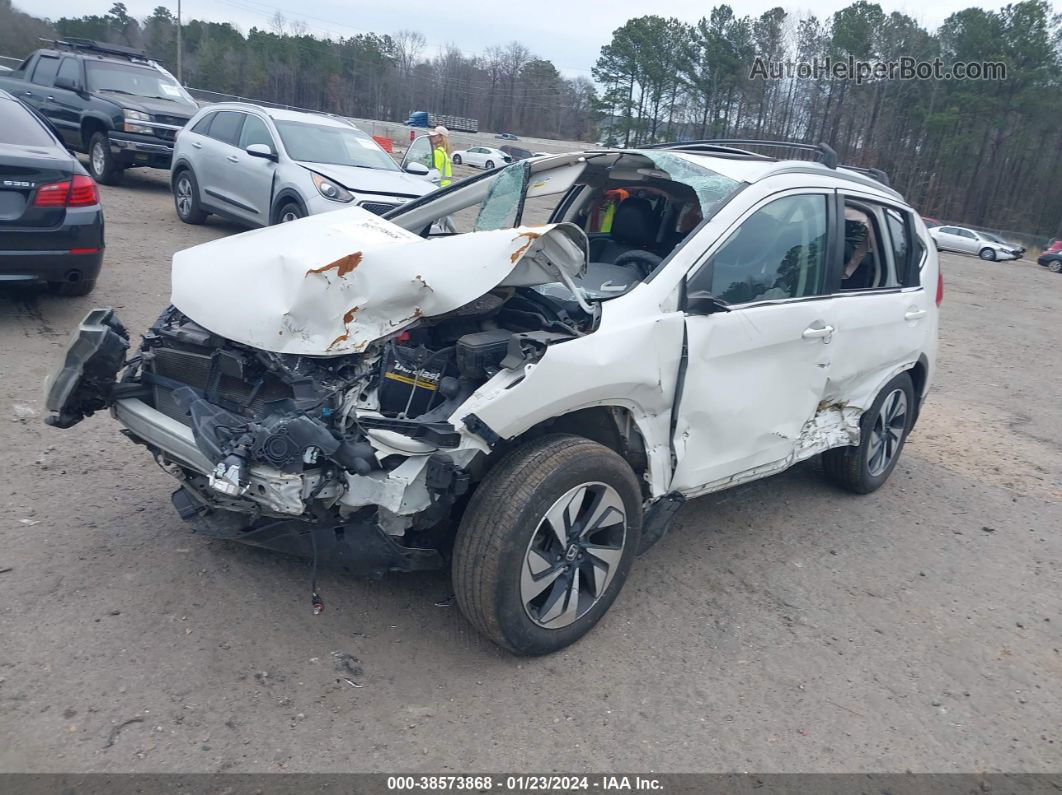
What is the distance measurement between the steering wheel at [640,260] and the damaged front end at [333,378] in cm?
75

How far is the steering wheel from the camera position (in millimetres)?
4094

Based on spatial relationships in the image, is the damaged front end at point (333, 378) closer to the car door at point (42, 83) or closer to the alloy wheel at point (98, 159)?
the alloy wheel at point (98, 159)

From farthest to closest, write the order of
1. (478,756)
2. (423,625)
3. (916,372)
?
(916,372)
(423,625)
(478,756)

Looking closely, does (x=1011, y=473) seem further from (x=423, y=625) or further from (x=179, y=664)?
(x=179, y=664)

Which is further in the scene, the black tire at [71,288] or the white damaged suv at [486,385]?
the black tire at [71,288]

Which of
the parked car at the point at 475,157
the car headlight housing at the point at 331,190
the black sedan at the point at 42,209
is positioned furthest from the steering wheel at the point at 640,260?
the parked car at the point at 475,157

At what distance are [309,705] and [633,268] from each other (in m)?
Result: 2.54

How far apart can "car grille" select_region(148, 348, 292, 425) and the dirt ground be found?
793 millimetres

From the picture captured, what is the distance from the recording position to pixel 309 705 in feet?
9.42

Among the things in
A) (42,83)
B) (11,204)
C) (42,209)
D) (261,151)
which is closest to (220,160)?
(261,151)

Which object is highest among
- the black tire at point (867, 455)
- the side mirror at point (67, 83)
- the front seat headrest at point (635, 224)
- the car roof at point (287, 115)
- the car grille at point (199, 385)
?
the side mirror at point (67, 83)

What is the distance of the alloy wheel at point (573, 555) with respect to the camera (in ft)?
10.2

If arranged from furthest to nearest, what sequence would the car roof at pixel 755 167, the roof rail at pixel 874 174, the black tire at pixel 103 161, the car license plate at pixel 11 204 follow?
the black tire at pixel 103 161
the car license plate at pixel 11 204
the roof rail at pixel 874 174
the car roof at pixel 755 167

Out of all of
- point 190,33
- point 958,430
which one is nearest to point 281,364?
point 958,430
